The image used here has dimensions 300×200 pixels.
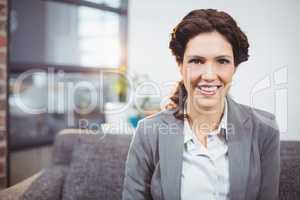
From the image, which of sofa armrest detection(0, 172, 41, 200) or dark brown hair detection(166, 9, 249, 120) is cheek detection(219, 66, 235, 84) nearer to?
dark brown hair detection(166, 9, 249, 120)

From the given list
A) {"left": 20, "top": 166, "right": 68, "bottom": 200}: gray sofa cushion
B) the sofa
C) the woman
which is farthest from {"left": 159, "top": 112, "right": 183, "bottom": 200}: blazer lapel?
{"left": 20, "top": 166, "right": 68, "bottom": 200}: gray sofa cushion

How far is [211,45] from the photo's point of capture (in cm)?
68

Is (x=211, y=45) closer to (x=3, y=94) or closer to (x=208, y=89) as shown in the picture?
(x=208, y=89)

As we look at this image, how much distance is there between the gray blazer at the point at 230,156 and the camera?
713mm

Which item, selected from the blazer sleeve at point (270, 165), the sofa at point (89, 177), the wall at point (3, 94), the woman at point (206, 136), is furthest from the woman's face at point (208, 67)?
the wall at point (3, 94)

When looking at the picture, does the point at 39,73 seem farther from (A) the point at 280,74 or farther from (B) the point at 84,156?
(A) the point at 280,74

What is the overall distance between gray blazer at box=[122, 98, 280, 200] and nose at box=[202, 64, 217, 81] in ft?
0.29

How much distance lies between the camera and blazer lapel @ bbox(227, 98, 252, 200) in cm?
71

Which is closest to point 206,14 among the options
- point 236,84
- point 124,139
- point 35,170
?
point 236,84

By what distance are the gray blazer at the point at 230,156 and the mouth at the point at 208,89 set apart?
6 centimetres

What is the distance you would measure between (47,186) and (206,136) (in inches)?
24.2

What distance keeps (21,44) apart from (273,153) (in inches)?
65.8

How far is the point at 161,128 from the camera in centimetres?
79

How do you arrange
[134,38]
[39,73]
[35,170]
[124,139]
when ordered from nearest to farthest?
[134,38] < [124,139] < [35,170] < [39,73]
